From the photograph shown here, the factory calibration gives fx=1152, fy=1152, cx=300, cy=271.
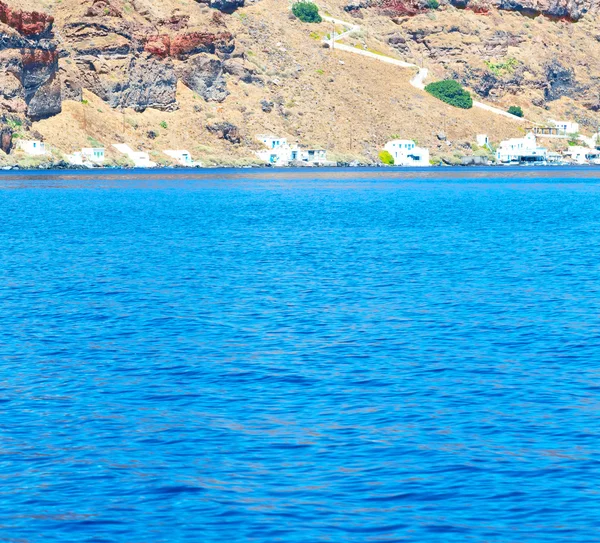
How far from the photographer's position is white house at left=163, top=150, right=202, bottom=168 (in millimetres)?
182750

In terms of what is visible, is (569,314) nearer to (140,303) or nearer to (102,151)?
(140,303)

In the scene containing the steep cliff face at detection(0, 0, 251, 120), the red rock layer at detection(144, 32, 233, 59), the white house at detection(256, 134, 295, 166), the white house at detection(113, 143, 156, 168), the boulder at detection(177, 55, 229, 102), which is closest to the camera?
the steep cliff face at detection(0, 0, 251, 120)

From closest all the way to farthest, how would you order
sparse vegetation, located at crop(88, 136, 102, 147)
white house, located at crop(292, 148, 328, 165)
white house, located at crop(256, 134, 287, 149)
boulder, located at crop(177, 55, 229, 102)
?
sparse vegetation, located at crop(88, 136, 102, 147)
white house, located at crop(256, 134, 287, 149)
white house, located at crop(292, 148, 328, 165)
boulder, located at crop(177, 55, 229, 102)

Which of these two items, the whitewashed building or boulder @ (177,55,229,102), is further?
boulder @ (177,55,229,102)

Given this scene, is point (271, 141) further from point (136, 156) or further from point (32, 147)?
point (32, 147)

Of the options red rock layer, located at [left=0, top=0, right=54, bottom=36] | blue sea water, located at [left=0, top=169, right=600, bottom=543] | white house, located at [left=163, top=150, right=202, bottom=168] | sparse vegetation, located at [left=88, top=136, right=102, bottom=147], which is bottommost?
white house, located at [left=163, top=150, right=202, bottom=168]

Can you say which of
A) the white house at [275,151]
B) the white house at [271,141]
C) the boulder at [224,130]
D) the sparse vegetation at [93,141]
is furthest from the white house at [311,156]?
the sparse vegetation at [93,141]

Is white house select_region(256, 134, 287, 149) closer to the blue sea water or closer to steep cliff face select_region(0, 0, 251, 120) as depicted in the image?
steep cliff face select_region(0, 0, 251, 120)

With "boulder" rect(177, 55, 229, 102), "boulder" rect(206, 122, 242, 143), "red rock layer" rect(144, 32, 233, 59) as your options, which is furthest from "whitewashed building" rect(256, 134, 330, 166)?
"red rock layer" rect(144, 32, 233, 59)

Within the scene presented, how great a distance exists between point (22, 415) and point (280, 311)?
14.3m

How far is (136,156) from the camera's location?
179 metres

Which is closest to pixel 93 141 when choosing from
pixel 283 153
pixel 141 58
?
pixel 141 58

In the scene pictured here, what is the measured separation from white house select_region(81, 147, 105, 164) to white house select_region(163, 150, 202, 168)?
12217 millimetres

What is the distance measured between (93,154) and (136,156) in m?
8.06
